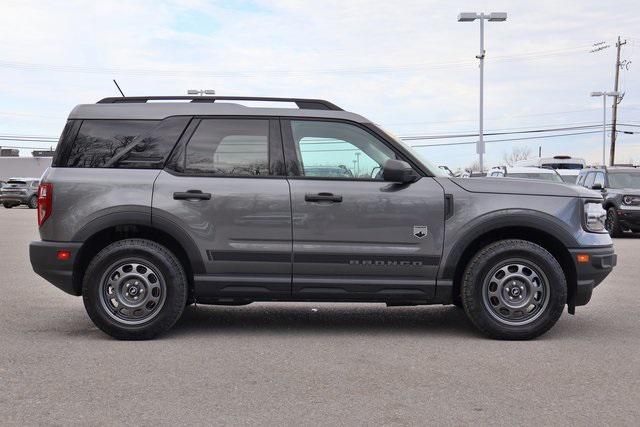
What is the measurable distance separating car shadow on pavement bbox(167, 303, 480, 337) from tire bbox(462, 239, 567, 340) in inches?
14.5

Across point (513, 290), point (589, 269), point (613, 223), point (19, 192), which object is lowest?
point (19, 192)

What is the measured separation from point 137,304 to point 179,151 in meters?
1.31

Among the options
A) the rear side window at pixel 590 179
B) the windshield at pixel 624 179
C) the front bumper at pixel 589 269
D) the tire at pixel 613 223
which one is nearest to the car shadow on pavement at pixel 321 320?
the front bumper at pixel 589 269

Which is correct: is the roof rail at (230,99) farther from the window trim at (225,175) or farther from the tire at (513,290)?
the tire at (513,290)

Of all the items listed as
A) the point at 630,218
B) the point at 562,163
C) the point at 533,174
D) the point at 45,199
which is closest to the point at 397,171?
the point at 45,199

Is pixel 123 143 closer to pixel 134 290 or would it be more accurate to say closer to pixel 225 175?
pixel 225 175

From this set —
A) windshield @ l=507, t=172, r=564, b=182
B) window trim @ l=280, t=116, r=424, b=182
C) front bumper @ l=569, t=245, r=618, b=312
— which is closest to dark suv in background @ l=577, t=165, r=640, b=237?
windshield @ l=507, t=172, r=564, b=182

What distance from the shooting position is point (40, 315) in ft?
24.2

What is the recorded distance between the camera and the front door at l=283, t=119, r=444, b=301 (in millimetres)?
6133

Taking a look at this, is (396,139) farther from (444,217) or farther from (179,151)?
(179,151)

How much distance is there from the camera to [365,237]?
6.13 metres

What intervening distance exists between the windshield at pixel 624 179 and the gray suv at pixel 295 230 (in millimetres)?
13693

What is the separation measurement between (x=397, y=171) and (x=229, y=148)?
1424mm

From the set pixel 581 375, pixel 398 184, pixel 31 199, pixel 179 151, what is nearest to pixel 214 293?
pixel 179 151
